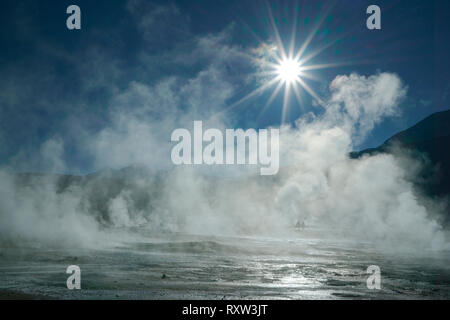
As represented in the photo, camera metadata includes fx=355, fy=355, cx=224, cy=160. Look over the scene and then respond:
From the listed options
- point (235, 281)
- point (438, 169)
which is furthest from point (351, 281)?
point (438, 169)

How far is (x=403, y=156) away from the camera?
107m

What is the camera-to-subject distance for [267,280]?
782 inches

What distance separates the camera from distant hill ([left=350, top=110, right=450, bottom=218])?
271 feet

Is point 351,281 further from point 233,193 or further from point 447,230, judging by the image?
point 233,193

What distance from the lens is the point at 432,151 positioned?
91625mm

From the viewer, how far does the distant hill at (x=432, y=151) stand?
271ft

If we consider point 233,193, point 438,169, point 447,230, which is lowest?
point 447,230

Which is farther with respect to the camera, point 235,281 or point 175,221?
point 175,221

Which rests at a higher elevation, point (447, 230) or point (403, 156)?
point (403, 156)
